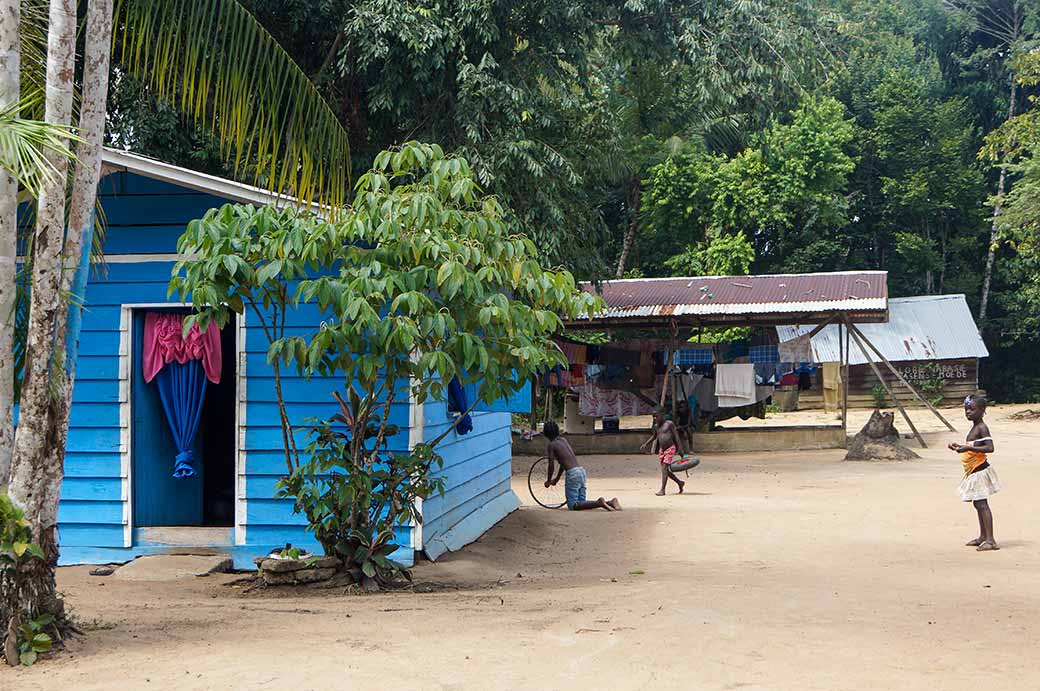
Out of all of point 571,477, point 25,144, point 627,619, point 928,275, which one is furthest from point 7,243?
point 928,275

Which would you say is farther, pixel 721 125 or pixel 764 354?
pixel 721 125

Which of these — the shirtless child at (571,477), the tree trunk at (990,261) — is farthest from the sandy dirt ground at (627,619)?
the tree trunk at (990,261)

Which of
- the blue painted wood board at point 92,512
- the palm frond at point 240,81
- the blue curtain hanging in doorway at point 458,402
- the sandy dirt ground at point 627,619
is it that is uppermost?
the palm frond at point 240,81

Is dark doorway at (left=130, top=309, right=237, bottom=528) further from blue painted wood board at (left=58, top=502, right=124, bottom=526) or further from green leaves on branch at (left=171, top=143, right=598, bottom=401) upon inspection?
green leaves on branch at (left=171, top=143, right=598, bottom=401)

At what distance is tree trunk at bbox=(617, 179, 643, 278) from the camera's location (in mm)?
34281

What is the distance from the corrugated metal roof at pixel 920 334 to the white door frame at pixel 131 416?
25807 millimetres

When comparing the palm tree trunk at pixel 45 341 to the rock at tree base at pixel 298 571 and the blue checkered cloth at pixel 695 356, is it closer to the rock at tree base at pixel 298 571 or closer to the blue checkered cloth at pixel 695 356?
the rock at tree base at pixel 298 571

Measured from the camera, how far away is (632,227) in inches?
1348

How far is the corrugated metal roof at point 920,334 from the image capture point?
32.9 metres

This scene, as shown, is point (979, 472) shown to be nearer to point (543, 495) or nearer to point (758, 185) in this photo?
point (543, 495)

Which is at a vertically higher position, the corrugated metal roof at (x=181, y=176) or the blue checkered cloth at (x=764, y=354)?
the corrugated metal roof at (x=181, y=176)

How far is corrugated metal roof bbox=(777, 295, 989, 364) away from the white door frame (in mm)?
25807

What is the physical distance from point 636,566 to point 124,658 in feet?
→ 16.6

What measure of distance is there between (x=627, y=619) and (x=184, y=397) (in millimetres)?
4676
